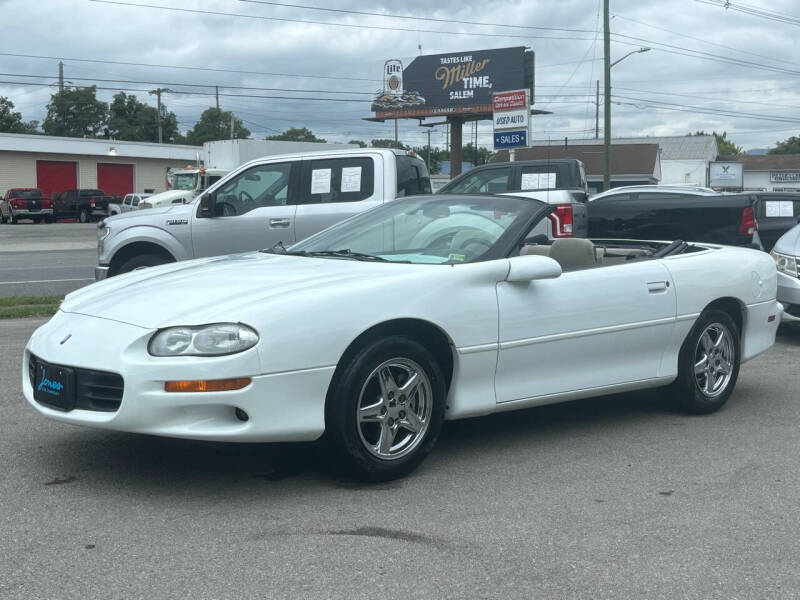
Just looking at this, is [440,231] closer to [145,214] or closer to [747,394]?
[747,394]

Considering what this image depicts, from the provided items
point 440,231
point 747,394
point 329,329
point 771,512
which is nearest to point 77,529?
point 329,329

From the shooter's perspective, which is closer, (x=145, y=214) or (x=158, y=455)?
(x=158, y=455)

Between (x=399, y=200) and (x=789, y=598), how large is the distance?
11.8 feet

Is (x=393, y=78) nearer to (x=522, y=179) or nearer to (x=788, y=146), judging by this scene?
(x=522, y=179)

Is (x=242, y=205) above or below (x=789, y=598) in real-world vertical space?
above

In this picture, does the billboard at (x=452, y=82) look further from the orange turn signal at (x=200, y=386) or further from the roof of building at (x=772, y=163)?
the orange turn signal at (x=200, y=386)

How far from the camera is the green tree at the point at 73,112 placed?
9038 cm

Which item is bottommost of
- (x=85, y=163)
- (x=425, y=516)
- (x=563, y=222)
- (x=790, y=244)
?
(x=425, y=516)

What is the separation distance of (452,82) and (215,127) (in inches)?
2171

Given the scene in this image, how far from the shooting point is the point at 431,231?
575 cm

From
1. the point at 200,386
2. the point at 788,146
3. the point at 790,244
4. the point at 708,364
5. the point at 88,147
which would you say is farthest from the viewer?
the point at 788,146

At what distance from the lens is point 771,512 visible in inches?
177

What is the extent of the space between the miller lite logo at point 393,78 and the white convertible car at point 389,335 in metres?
48.0

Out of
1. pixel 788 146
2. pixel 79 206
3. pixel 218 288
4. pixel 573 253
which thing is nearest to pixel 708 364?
pixel 573 253
